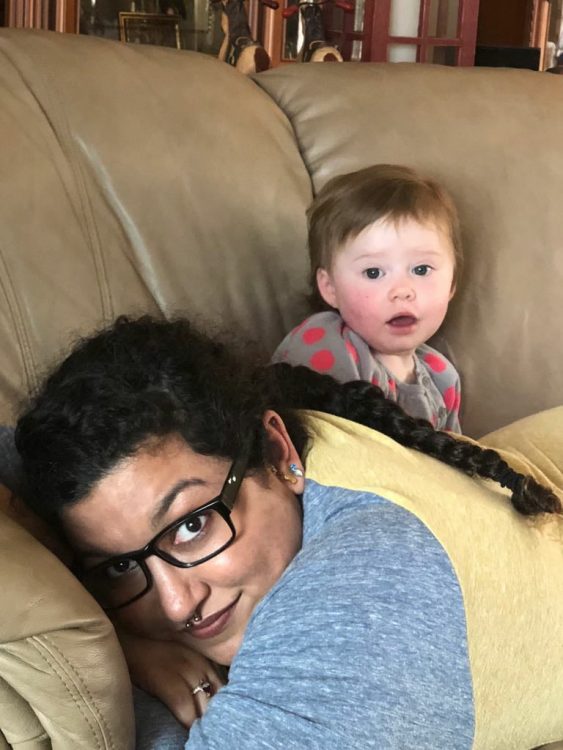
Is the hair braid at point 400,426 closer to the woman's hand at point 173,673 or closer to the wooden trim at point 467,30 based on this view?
the woman's hand at point 173,673

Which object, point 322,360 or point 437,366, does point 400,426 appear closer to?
point 322,360

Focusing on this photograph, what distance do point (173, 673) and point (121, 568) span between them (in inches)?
4.8

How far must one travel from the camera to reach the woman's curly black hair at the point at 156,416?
1.13 meters

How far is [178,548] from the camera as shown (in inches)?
43.4

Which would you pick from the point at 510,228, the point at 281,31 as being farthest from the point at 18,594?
the point at 281,31

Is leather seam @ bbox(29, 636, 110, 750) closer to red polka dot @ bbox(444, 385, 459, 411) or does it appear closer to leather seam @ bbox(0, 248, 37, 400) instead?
leather seam @ bbox(0, 248, 37, 400)

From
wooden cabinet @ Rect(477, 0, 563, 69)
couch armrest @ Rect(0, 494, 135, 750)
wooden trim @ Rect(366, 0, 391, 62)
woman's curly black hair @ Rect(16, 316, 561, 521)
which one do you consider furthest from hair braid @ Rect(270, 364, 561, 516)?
wooden cabinet @ Rect(477, 0, 563, 69)

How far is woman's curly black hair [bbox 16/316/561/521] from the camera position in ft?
3.70

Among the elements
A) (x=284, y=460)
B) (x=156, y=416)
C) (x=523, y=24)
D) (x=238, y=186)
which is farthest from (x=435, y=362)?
(x=523, y=24)

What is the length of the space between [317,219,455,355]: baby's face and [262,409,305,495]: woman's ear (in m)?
0.57

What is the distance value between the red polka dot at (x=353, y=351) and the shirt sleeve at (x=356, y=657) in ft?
2.38

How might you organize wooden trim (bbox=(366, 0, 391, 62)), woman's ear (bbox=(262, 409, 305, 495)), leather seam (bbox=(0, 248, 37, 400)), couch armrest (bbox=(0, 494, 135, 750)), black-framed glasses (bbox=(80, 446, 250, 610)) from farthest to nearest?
wooden trim (bbox=(366, 0, 391, 62))
leather seam (bbox=(0, 248, 37, 400))
woman's ear (bbox=(262, 409, 305, 495))
black-framed glasses (bbox=(80, 446, 250, 610))
couch armrest (bbox=(0, 494, 135, 750))

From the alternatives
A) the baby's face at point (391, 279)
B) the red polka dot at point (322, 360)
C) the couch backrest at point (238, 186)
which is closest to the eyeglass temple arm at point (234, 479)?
the couch backrest at point (238, 186)

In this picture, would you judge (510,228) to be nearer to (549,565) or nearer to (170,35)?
(549,565)
